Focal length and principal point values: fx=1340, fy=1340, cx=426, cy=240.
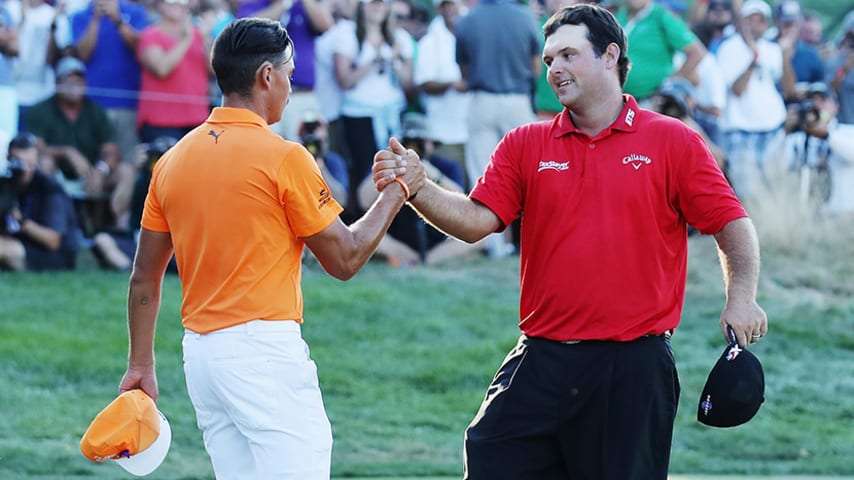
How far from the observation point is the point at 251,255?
428 centimetres

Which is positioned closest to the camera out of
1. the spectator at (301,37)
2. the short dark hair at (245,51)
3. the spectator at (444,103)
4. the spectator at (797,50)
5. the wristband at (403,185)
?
the short dark hair at (245,51)

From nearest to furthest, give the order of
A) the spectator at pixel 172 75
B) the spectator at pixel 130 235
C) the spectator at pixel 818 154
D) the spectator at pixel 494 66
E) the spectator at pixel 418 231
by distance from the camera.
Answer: the spectator at pixel 130 235
the spectator at pixel 172 75
the spectator at pixel 418 231
the spectator at pixel 494 66
the spectator at pixel 818 154

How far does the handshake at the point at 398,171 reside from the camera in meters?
4.73

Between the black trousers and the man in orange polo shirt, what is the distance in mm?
699

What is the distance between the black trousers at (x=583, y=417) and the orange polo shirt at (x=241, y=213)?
89 centimetres

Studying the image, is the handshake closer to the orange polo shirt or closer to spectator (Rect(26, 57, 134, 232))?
the orange polo shirt

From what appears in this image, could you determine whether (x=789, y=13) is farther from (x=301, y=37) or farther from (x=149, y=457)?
(x=149, y=457)

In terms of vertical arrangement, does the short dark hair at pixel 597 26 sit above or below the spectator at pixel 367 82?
above

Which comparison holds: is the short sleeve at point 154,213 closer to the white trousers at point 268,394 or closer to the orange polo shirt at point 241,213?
the orange polo shirt at point 241,213

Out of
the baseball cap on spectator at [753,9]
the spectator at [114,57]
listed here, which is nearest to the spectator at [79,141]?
the spectator at [114,57]

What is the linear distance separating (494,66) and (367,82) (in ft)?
3.88

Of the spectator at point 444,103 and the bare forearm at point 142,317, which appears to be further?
the spectator at point 444,103

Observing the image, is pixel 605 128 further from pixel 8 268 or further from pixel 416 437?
pixel 8 268

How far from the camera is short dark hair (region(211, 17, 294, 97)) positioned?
14.3 feet
